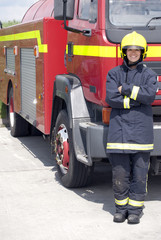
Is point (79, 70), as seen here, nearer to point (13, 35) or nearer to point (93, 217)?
point (93, 217)

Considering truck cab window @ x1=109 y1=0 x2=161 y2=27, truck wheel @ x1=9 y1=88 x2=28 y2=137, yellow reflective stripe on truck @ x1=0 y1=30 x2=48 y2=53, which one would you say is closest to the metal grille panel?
yellow reflective stripe on truck @ x1=0 y1=30 x2=48 y2=53

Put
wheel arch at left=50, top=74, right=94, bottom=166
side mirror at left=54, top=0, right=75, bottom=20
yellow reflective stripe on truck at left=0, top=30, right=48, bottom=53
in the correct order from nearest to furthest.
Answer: side mirror at left=54, top=0, right=75, bottom=20 → wheel arch at left=50, top=74, right=94, bottom=166 → yellow reflective stripe on truck at left=0, top=30, right=48, bottom=53

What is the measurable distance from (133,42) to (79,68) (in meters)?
1.20

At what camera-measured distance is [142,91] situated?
489cm

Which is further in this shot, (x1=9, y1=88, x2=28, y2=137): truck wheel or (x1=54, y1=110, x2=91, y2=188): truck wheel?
(x1=9, y1=88, x2=28, y2=137): truck wheel

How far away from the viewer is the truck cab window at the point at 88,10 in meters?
5.47

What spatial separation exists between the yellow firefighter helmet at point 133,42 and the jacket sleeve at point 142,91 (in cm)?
30

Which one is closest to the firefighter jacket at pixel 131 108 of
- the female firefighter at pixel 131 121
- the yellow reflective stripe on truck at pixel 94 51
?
the female firefighter at pixel 131 121

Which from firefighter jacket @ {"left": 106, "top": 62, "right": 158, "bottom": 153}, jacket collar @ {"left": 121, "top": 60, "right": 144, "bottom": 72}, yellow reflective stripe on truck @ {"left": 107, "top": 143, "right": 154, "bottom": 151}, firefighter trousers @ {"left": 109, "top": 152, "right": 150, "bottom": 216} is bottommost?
firefighter trousers @ {"left": 109, "top": 152, "right": 150, "bottom": 216}

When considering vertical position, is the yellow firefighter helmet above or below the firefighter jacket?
above

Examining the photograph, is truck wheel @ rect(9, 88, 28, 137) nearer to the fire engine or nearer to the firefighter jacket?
the fire engine

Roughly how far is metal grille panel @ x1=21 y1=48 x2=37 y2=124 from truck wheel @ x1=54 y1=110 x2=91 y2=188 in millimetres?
1294

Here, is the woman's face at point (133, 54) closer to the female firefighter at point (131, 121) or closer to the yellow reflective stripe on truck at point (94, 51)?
the female firefighter at point (131, 121)

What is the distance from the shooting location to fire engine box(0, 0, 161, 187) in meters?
5.23
